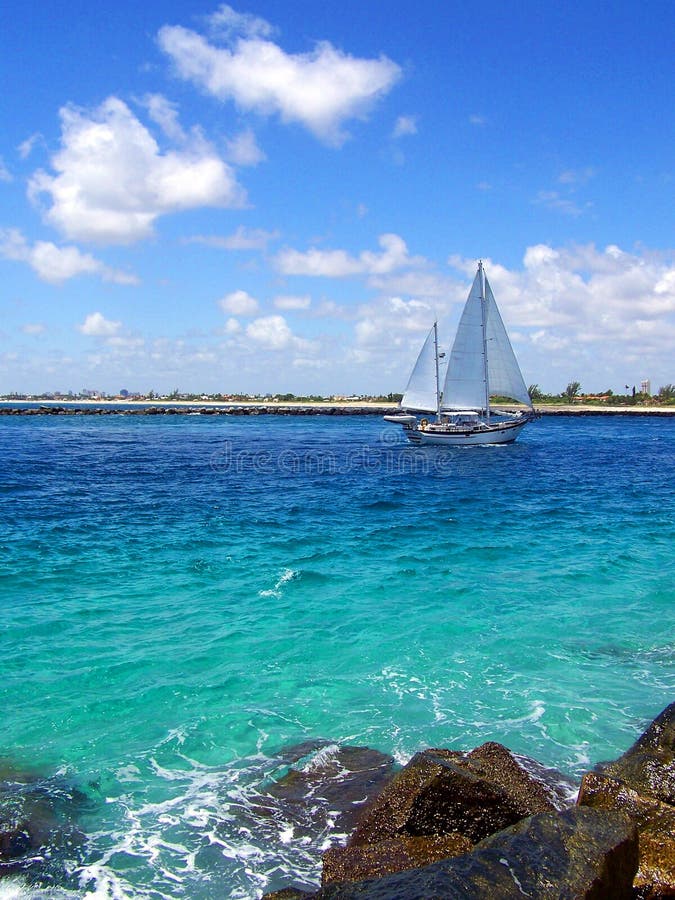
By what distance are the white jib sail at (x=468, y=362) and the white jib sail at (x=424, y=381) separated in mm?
2432

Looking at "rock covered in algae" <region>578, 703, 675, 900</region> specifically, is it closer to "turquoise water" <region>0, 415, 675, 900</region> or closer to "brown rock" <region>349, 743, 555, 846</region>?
"brown rock" <region>349, 743, 555, 846</region>

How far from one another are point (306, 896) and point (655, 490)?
→ 3699cm

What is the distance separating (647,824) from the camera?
6211mm

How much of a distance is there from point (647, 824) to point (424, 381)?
2524 inches

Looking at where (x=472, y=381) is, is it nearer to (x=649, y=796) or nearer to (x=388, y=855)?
(x=649, y=796)

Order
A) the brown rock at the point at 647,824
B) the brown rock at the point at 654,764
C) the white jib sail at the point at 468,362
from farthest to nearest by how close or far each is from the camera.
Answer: the white jib sail at the point at 468,362
the brown rock at the point at 654,764
the brown rock at the point at 647,824

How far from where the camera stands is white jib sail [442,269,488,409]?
63312 millimetres

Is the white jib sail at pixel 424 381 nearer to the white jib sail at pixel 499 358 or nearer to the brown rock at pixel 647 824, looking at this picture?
the white jib sail at pixel 499 358

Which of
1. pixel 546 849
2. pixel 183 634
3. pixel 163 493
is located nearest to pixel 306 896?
pixel 546 849

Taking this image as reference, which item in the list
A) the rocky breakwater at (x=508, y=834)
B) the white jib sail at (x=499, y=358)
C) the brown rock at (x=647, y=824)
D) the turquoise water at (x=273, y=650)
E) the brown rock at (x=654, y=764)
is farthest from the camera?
the white jib sail at (x=499, y=358)

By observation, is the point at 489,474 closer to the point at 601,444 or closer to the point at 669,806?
the point at 601,444

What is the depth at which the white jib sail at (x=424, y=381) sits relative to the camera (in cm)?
6786

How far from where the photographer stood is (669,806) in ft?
21.5

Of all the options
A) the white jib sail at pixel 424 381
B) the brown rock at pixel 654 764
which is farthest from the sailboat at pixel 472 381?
the brown rock at pixel 654 764
